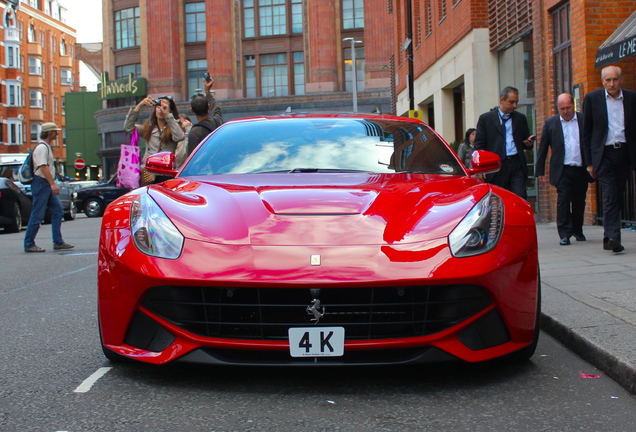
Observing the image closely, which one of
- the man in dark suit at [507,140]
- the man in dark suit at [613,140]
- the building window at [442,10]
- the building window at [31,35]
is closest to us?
the man in dark suit at [613,140]

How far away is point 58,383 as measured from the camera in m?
3.77

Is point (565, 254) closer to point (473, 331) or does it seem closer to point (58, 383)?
point (473, 331)

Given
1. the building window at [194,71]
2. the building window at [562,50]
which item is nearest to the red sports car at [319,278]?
the building window at [562,50]

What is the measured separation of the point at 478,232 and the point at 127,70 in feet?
182

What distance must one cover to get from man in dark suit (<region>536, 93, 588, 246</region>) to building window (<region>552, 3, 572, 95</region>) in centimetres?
357

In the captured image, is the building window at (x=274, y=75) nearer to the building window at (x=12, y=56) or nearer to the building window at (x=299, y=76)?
the building window at (x=299, y=76)

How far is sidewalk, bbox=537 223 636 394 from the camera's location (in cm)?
388

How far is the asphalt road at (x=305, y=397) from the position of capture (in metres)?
3.10

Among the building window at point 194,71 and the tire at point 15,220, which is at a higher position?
the building window at point 194,71

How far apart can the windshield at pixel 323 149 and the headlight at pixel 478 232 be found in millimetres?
926

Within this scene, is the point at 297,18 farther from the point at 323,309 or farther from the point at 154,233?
the point at 323,309

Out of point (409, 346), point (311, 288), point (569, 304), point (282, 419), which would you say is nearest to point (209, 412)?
point (282, 419)

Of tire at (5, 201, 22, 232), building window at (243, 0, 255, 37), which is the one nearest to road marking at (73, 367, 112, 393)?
tire at (5, 201, 22, 232)

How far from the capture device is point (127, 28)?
186ft
